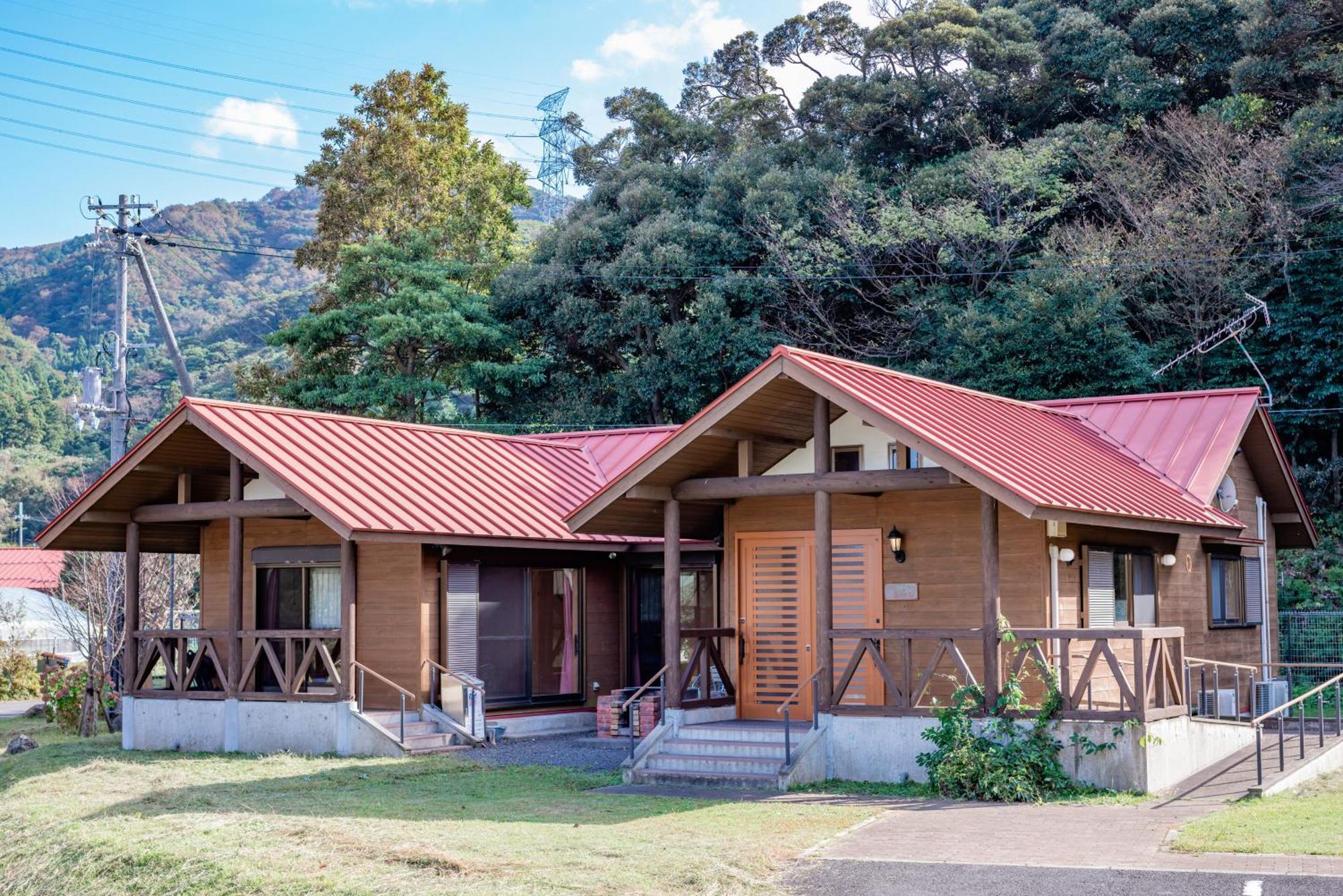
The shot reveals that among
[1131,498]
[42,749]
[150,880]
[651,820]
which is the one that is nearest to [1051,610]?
[1131,498]

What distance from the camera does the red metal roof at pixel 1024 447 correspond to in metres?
13.2

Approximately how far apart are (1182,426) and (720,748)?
782 centimetres

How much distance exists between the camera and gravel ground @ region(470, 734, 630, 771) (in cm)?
1596

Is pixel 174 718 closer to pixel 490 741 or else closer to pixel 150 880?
pixel 490 741

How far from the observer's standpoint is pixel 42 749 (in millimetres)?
18797

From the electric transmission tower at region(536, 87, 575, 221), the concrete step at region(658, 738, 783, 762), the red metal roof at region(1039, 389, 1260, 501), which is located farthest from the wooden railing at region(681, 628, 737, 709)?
the electric transmission tower at region(536, 87, 575, 221)

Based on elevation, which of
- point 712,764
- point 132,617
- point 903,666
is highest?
point 132,617

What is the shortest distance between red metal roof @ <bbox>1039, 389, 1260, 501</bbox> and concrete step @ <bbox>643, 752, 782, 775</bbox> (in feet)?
21.1

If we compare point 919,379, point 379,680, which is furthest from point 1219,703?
point 379,680

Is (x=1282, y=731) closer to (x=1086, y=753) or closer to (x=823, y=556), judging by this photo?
(x=1086, y=753)

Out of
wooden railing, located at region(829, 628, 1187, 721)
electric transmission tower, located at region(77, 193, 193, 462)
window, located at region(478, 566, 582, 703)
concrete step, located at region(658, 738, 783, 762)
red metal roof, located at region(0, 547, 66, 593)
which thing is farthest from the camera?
red metal roof, located at region(0, 547, 66, 593)

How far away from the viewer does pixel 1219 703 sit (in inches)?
649

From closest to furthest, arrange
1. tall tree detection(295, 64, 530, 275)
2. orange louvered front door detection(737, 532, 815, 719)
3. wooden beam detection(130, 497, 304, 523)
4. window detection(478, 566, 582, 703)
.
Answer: orange louvered front door detection(737, 532, 815, 719) < wooden beam detection(130, 497, 304, 523) < window detection(478, 566, 582, 703) < tall tree detection(295, 64, 530, 275)

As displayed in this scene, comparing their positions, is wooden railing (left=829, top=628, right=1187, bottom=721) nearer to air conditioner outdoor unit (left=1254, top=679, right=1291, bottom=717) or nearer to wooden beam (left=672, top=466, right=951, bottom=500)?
wooden beam (left=672, top=466, right=951, bottom=500)
